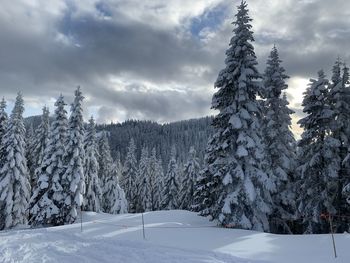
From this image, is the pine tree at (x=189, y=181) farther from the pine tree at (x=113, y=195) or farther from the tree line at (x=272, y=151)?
the tree line at (x=272, y=151)

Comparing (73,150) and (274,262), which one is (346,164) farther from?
(73,150)

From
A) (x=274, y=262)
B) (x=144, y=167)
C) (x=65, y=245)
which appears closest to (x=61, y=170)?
(x=65, y=245)

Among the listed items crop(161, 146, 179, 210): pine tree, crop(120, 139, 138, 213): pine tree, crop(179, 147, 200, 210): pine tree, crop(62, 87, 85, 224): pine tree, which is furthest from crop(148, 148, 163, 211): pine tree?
crop(62, 87, 85, 224): pine tree

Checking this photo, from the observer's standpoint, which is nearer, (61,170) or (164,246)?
(164,246)

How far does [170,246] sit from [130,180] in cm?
6033

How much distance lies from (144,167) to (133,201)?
22.7 ft

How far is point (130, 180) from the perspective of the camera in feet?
254

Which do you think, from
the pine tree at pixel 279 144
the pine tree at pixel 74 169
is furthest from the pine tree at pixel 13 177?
the pine tree at pixel 279 144

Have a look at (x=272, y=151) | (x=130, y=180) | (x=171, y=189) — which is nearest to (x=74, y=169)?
(x=272, y=151)

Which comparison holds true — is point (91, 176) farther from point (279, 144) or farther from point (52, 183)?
point (279, 144)

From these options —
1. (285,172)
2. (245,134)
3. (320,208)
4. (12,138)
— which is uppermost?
(12,138)

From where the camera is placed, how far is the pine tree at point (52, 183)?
1496 inches

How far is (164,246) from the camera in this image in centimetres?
Answer: 1788

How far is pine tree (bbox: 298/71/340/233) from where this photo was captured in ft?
89.9
